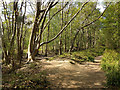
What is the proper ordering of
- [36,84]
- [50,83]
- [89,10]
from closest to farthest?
[36,84] < [50,83] < [89,10]

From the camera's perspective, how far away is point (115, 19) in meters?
10.1

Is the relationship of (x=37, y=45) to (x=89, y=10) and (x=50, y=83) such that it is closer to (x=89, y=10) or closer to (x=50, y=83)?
(x=50, y=83)

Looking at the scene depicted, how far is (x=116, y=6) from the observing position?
9930 millimetres

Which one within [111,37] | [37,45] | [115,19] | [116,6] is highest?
[116,6]

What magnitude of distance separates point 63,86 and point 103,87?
1441mm

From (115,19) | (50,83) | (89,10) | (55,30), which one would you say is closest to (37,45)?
(50,83)

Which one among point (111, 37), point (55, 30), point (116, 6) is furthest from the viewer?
point (55, 30)

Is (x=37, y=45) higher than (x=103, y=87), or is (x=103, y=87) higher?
(x=37, y=45)

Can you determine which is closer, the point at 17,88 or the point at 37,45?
the point at 17,88

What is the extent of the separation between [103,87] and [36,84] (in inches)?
94.3

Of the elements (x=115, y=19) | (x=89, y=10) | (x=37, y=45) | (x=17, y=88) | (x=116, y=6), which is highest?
(x=89, y=10)

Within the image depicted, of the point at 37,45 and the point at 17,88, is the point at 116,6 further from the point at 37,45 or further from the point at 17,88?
the point at 17,88

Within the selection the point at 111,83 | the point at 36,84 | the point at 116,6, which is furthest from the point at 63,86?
the point at 116,6

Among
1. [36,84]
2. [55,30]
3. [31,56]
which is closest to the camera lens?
[36,84]
